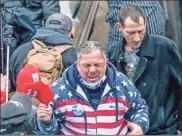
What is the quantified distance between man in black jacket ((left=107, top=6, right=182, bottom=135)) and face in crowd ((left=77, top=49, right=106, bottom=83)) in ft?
3.11

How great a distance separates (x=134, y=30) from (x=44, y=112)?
5.09 feet

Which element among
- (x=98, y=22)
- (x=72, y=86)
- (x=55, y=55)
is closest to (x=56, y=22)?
(x=55, y=55)

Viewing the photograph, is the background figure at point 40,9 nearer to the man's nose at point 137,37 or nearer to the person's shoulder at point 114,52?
the person's shoulder at point 114,52

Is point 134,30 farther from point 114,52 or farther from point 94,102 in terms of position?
point 94,102

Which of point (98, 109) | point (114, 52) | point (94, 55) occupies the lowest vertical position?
point (98, 109)

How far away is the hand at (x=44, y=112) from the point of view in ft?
25.1

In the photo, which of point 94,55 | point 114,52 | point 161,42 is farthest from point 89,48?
point 161,42

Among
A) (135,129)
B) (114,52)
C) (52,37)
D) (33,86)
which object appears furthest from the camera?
(114,52)

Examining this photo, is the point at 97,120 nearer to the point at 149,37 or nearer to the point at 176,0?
the point at 149,37

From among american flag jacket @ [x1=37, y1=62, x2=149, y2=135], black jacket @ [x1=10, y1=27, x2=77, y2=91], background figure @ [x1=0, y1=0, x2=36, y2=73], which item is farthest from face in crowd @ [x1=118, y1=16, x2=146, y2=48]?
background figure @ [x1=0, y1=0, x2=36, y2=73]

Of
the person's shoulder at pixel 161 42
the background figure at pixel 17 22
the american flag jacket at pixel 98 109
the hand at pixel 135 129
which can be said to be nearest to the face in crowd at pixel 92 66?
the american flag jacket at pixel 98 109

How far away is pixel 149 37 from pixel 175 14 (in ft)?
10.2

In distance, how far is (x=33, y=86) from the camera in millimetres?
7496

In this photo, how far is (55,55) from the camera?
877cm
